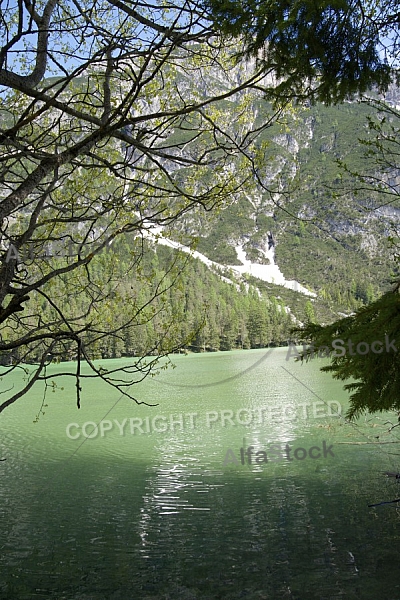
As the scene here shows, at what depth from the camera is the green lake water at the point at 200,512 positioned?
454 centimetres

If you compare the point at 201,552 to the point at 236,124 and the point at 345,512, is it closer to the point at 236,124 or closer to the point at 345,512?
the point at 345,512

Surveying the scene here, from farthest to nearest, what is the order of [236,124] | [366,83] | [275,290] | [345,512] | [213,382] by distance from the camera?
[275,290], [213,382], [345,512], [236,124], [366,83]

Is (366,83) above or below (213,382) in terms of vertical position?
above

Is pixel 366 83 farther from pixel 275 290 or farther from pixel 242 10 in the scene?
pixel 275 290

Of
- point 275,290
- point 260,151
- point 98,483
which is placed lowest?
point 98,483

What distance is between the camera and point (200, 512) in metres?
Answer: 6.41

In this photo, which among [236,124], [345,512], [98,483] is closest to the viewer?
[236,124]

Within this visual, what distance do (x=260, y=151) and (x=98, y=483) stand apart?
578 centimetres

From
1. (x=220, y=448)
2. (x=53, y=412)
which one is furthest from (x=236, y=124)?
(x=53, y=412)

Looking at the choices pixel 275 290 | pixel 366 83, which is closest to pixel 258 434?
pixel 366 83

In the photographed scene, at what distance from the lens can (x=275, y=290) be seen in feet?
481

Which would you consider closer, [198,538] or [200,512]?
[198,538]

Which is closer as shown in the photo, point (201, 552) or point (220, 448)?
point (201, 552)

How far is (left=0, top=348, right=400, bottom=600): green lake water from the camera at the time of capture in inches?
179
